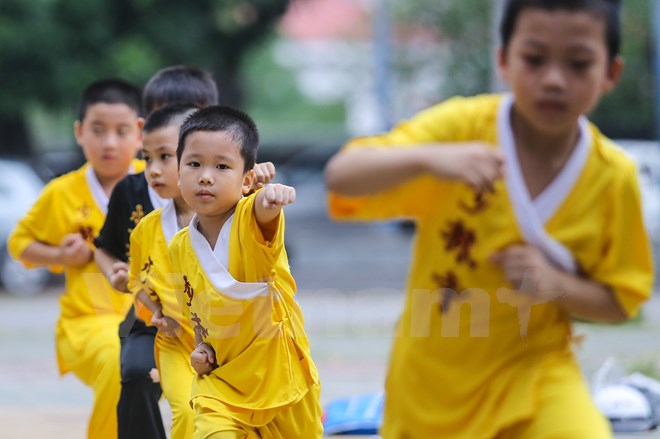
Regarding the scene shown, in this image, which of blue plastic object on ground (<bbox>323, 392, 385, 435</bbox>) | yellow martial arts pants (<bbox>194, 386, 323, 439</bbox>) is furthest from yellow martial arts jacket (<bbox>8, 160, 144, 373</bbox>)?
blue plastic object on ground (<bbox>323, 392, 385, 435</bbox>)

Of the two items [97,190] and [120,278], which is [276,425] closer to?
[120,278]

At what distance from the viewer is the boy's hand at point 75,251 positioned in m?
5.37

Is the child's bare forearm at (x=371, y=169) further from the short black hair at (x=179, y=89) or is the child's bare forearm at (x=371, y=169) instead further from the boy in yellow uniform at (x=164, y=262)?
the short black hair at (x=179, y=89)


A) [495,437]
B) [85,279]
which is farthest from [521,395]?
[85,279]

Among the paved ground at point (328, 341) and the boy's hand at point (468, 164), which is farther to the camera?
the paved ground at point (328, 341)

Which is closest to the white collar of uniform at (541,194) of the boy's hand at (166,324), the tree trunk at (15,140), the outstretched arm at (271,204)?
the outstretched arm at (271,204)

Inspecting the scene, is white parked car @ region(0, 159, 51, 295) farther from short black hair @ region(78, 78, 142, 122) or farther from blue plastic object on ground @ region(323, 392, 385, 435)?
short black hair @ region(78, 78, 142, 122)

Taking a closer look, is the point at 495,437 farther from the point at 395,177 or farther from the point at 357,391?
the point at 357,391

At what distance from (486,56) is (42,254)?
23678 millimetres

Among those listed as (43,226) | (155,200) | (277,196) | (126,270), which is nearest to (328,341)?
(43,226)

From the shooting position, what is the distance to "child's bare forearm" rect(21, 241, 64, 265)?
550 centimetres

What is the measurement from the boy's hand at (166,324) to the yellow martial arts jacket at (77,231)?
0.81m

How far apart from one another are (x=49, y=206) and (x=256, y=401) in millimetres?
2002

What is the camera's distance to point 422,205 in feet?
10.4
